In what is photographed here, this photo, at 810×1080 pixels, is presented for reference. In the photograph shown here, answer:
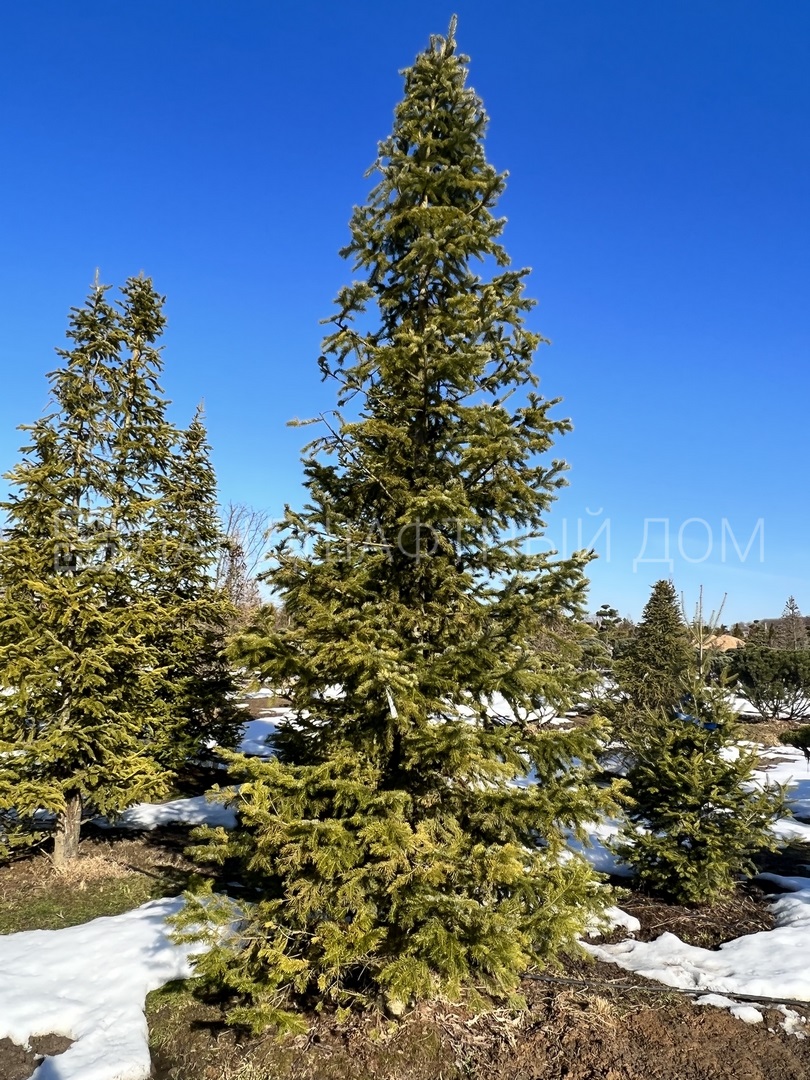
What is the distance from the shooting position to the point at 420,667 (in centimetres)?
509

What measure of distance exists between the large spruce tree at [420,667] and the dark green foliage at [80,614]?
14.7 ft

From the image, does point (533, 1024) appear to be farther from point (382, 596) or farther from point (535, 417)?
point (535, 417)

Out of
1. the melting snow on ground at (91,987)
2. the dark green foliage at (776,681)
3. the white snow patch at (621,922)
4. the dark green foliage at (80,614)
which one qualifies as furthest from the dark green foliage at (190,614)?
the dark green foliage at (776,681)

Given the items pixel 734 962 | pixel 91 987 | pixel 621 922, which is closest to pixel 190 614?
pixel 91 987

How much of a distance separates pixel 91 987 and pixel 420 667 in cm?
462

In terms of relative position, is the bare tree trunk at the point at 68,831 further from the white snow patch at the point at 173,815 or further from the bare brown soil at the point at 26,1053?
the bare brown soil at the point at 26,1053

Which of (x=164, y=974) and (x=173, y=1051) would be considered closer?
(x=173, y=1051)

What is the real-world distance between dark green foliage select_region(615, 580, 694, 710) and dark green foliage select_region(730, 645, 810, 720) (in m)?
8.22

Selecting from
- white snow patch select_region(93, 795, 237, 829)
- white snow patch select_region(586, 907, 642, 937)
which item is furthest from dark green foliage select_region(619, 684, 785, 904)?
white snow patch select_region(93, 795, 237, 829)

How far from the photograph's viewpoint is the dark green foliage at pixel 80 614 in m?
8.39

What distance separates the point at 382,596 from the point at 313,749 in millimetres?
1559

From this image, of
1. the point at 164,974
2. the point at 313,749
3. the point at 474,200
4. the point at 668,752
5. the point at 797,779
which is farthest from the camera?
the point at 797,779

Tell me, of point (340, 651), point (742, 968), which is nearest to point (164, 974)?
point (340, 651)

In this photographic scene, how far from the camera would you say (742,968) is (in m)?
5.93
